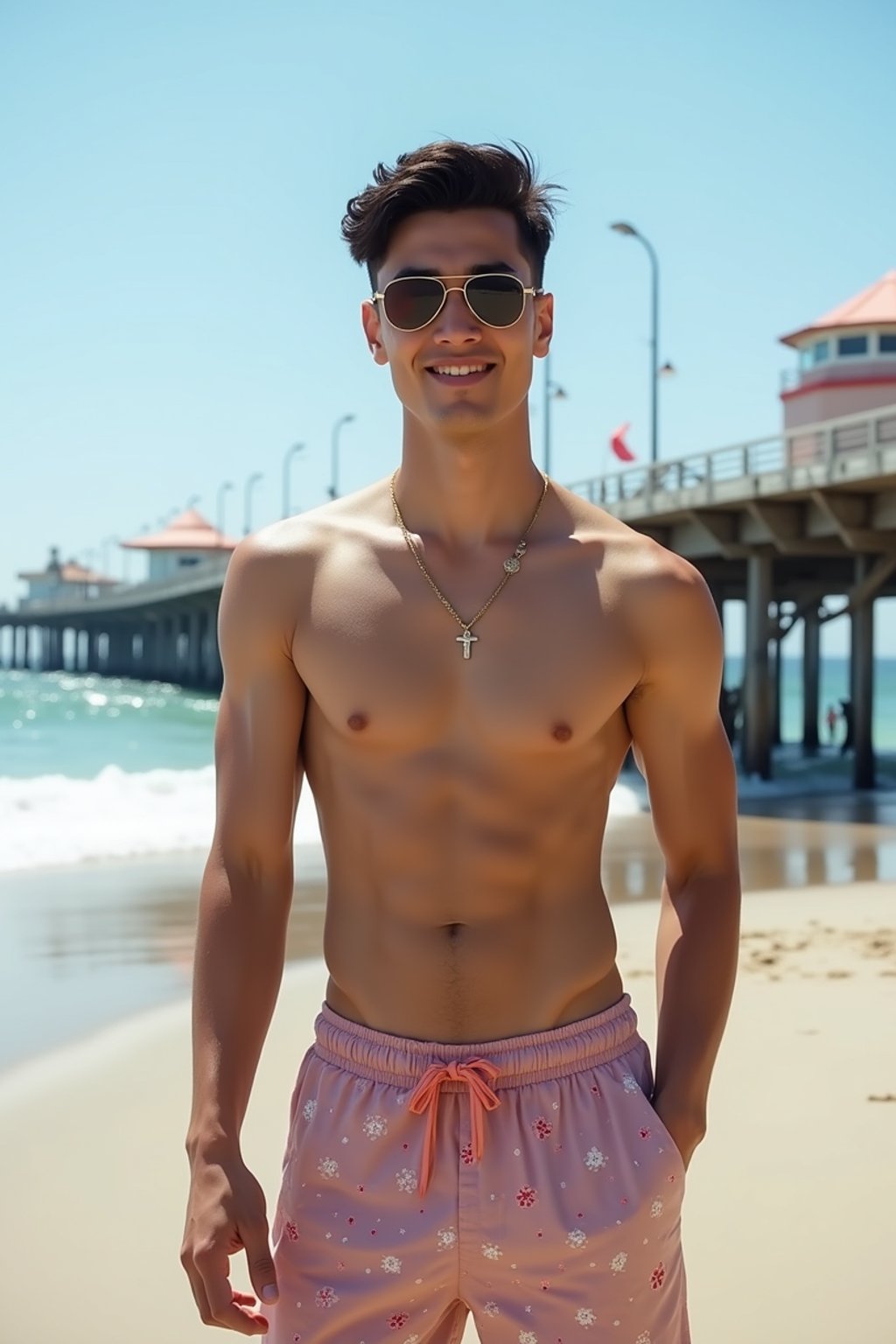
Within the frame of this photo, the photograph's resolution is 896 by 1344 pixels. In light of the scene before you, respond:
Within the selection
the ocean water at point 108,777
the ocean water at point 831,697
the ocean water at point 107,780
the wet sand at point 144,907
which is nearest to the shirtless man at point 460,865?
the wet sand at point 144,907

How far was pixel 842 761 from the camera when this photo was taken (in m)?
30.0

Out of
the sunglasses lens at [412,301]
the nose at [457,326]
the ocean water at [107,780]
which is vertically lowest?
the ocean water at [107,780]

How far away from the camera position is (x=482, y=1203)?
1.96 meters

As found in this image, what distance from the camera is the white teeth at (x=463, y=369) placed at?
2.12 meters

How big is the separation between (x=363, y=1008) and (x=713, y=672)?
670 mm

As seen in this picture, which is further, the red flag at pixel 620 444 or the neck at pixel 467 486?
the red flag at pixel 620 444

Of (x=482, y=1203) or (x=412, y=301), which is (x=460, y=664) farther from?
(x=482, y=1203)

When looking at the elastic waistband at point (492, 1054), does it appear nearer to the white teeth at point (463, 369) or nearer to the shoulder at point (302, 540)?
the shoulder at point (302, 540)

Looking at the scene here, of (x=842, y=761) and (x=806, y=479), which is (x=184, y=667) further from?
(x=806, y=479)

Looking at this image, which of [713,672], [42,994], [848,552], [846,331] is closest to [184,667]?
[846,331]

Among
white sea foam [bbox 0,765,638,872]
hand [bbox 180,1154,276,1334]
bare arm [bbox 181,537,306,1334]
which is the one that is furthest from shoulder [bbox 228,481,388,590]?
white sea foam [bbox 0,765,638,872]

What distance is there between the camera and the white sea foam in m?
15.1

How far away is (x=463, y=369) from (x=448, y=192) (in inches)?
9.7

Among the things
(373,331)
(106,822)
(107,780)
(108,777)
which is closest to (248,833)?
(373,331)
